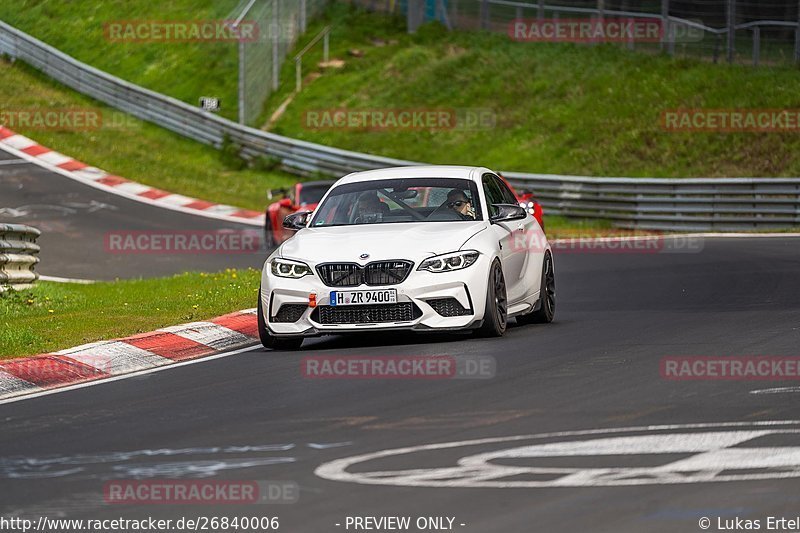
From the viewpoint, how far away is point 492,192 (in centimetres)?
1402

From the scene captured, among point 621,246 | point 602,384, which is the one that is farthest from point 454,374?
point 621,246

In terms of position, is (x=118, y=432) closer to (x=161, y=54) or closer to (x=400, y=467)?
(x=400, y=467)

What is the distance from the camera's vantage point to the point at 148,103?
139 ft

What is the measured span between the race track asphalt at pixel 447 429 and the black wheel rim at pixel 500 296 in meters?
0.28

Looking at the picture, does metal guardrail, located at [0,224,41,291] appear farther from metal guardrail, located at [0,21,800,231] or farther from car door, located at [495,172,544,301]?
metal guardrail, located at [0,21,800,231]

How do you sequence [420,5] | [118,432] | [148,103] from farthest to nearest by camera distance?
1. [420,5]
2. [148,103]
3. [118,432]

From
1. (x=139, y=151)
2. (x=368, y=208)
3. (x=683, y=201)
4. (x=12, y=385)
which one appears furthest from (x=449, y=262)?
(x=139, y=151)

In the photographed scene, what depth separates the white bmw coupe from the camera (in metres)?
12.0

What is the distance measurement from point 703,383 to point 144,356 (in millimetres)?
4743

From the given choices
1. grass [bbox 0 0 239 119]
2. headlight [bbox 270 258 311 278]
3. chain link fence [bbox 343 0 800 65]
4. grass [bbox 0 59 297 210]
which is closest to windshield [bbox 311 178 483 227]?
headlight [bbox 270 258 311 278]

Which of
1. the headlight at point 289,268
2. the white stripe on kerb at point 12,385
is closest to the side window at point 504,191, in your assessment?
the headlight at point 289,268

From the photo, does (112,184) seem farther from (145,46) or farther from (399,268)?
(399,268)

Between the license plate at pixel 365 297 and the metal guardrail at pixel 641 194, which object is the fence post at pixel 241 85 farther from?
the license plate at pixel 365 297

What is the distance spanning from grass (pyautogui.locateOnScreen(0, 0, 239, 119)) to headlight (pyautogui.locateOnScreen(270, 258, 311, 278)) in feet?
101
